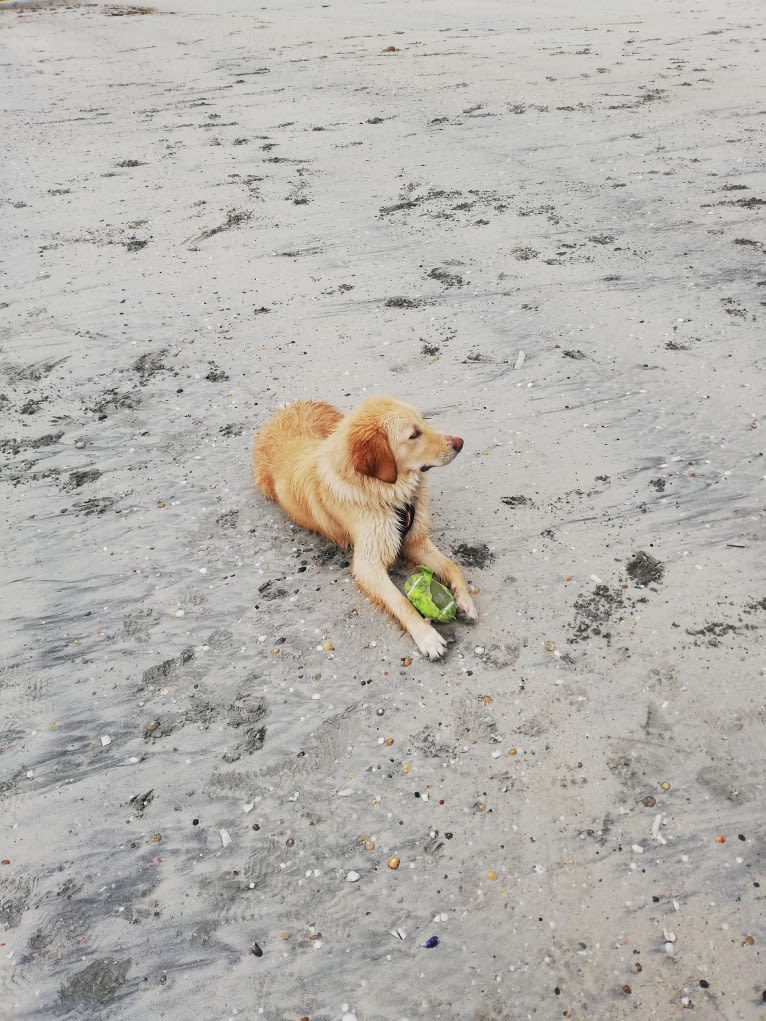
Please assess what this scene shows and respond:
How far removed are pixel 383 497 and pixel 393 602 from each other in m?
0.57

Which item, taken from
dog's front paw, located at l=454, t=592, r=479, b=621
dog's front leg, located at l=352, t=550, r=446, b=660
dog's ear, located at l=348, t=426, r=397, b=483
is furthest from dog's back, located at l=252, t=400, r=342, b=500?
dog's front paw, located at l=454, t=592, r=479, b=621

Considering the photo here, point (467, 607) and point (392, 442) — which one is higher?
point (392, 442)

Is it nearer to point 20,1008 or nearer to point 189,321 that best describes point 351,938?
point 20,1008

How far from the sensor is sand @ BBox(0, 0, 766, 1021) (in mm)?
2805

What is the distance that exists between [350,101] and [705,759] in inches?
472

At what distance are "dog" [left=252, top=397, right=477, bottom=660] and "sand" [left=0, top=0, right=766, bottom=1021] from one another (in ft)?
0.53

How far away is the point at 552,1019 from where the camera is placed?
257cm

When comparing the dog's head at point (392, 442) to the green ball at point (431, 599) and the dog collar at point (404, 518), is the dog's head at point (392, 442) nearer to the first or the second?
the dog collar at point (404, 518)

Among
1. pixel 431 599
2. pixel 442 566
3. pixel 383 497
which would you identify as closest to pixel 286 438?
pixel 383 497

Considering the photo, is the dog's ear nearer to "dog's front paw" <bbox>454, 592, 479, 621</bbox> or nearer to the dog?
the dog

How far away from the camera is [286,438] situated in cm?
494

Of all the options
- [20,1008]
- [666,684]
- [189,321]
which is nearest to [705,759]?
[666,684]

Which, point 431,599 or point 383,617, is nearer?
point 431,599

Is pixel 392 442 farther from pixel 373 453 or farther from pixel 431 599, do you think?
pixel 431 599
